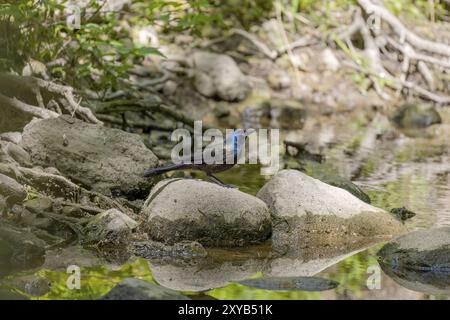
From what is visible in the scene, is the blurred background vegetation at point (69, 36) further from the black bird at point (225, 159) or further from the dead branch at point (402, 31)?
the dead branch at point (402, 31)

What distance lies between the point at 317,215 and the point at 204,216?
0.83 m

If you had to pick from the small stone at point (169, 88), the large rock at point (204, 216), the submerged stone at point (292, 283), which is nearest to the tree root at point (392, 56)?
the small stone at point (169, 88)

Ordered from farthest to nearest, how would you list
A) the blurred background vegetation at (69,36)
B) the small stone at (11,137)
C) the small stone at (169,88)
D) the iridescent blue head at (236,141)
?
1. the small stone at (169,88)
2. the blurred background vegetation at (69,36)
3. the small stone at (11,137)
4. the iridescent blue head at (236,141)

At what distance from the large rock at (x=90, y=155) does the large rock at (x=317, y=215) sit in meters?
0.92

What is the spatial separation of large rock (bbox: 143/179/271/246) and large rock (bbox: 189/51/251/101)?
7.77 m

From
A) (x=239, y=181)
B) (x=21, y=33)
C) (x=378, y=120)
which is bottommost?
(x=378, y=120)

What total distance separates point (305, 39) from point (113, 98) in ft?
22.4

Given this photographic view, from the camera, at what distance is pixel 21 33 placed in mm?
6465

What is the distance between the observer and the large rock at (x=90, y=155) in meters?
→ 5.30

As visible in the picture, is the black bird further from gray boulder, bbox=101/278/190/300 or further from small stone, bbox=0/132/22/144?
gray boulder, bbox=101/278/190/300

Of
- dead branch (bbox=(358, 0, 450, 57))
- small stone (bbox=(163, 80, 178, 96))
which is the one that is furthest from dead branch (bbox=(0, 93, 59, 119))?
dead branch (bbox=(358, 0, 450, 57))

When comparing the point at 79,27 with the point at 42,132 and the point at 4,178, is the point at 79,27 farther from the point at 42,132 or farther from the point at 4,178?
→ the point at 4,178

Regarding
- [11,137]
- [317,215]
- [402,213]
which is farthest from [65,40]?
[402,213]
